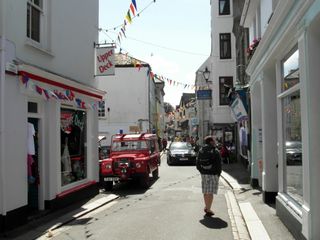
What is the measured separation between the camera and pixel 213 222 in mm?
9133

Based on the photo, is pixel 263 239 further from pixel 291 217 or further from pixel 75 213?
pixel 75 213

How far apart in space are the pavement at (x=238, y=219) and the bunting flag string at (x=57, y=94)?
2792mm

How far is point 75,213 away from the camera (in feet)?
34.3

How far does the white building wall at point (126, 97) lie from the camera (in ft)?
133

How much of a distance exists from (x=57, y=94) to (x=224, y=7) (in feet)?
75.7

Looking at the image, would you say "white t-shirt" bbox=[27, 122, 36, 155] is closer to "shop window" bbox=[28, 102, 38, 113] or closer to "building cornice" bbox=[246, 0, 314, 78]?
"shop window" bbox=[28, 102, 38, 113]

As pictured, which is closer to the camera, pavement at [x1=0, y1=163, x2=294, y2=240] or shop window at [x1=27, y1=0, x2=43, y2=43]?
pavement at [x1=0, y1=163, x2=294, y2=240]

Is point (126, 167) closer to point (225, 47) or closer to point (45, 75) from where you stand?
point (45, 75)

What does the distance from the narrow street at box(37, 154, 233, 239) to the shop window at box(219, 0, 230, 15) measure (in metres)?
20.2

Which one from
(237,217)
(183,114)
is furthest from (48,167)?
(183,114)

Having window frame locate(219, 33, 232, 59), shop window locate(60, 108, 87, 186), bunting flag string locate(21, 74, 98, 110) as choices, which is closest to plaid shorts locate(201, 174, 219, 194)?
shop window locate(60, 108, 87, 186)

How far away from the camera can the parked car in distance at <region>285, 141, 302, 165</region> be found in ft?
Answer: 23.7

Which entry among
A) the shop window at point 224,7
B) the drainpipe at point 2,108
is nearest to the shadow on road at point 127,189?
the drainpipe at point 2,108

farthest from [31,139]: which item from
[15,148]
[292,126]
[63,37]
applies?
[292,126]
